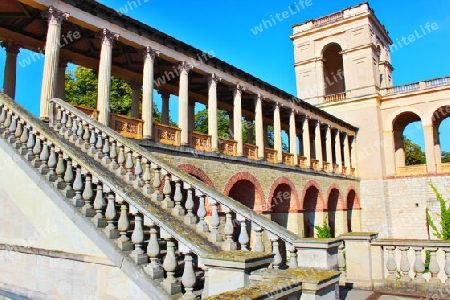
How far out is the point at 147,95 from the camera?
13117 mm

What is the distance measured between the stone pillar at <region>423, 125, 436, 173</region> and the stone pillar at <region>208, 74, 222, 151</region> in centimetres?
2009

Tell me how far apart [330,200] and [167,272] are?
24.5 meters

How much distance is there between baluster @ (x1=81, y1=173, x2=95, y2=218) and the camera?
5230 mm

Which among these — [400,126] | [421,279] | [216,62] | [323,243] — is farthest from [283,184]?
[400,126]

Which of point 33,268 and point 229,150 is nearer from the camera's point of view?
point 33,268

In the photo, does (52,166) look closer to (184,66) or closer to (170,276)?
(170,276)

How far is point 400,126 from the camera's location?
1350 inches

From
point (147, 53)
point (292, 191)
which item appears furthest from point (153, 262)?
point (292, 191)

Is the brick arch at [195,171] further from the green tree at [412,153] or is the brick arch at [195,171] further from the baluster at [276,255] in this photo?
the green tree at [412,153]

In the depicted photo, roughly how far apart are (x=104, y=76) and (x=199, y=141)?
4.81 meters

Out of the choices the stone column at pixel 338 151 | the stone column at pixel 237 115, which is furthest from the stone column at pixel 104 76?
the stone column at pixel 338 151

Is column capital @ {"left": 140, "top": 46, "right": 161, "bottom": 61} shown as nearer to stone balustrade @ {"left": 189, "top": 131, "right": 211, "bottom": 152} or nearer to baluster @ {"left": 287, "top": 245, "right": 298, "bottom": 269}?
stone balustrade @ {"left": 189, "top": 131, "right": 211, "bottom": 152}

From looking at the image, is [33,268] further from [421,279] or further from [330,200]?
[330,200]

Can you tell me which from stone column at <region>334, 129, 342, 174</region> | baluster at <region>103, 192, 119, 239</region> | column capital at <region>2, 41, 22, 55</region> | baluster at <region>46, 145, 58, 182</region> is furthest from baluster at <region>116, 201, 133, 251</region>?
stone column at <region>334, 129, 342, 174</region>
